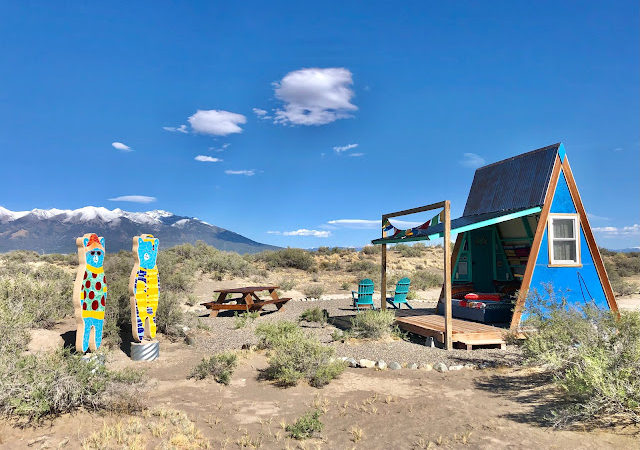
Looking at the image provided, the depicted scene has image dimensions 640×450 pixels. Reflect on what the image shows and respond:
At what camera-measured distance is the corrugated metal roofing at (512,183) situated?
389 inches

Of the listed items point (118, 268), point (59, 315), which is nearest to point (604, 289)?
point (59, 315)

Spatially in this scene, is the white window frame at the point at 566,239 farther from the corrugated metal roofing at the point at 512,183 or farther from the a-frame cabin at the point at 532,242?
the corrugated metal roofing at the point at 512,183

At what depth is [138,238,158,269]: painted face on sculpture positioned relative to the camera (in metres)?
8.44

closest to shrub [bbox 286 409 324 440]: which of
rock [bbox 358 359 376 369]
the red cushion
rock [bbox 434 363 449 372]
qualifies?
rock [bbox 358 359 376 369]

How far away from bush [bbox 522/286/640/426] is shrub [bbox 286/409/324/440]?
252cm

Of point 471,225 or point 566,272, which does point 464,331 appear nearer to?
point 471,225

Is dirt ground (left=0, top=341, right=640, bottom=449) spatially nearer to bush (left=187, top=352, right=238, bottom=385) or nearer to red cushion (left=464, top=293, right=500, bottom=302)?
bush (left=187, top=352, right=238, bottom=385)

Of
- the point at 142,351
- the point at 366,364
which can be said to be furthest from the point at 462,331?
the point at 142,351

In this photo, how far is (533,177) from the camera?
10.2m

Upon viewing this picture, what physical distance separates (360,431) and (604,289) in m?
Result: 7.93

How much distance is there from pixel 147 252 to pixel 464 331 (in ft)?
22.2

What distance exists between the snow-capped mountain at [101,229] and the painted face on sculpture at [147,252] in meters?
120

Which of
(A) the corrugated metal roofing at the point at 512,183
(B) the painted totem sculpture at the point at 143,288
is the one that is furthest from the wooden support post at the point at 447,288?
(B) the painted totem sculpture at the point at 143,288

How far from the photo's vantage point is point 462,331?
8.96 metres
